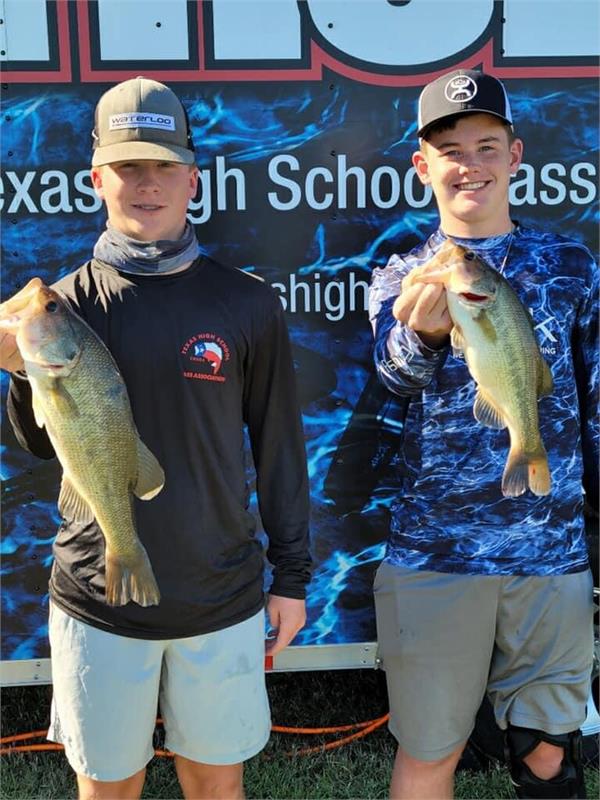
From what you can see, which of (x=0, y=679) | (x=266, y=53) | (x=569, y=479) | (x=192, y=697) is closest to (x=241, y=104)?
(x=266, y=53)

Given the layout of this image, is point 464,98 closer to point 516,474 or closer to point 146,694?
point 516,474

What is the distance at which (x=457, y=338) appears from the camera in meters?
2.17

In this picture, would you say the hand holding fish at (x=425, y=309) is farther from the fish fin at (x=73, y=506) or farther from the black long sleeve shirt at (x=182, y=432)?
the fish fin at (x=73, y=506)

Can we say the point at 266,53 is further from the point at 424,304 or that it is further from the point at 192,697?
the point at 192,697

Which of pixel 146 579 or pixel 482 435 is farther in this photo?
pixel 482 435

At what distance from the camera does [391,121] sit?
117 inches

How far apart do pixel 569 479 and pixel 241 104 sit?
171 centimetres

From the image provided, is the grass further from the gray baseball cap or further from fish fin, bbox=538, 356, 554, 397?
the gray baseball cap

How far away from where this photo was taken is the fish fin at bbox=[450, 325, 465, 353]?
2146 millimetres

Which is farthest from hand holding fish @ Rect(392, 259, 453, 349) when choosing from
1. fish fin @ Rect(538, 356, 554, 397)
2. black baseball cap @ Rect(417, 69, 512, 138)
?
black baseball cap @ Rect(417, 69, 512, 138)

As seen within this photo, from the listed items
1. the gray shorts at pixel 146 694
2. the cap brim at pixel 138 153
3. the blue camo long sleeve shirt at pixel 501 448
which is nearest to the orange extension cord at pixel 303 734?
the gray shorts at pixel 146 694

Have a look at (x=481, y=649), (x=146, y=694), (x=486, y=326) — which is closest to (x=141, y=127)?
(x=486, y=326)

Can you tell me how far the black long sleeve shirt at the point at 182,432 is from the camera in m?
2.22

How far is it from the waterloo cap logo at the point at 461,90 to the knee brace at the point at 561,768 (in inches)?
76.7
